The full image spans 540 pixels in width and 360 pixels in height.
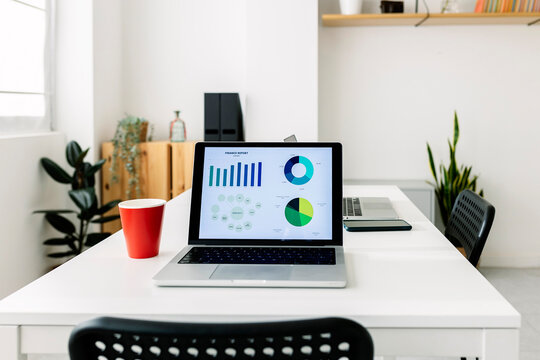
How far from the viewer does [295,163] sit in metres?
1.41

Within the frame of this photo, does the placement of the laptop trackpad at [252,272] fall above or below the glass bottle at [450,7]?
below

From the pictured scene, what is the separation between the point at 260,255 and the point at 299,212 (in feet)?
0.56

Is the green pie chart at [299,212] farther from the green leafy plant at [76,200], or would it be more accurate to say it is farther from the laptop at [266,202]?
the green leafy plant at [76,200]

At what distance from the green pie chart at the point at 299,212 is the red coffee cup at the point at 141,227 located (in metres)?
0.32

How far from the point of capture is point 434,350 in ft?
3.17

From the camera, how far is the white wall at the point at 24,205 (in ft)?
9.68

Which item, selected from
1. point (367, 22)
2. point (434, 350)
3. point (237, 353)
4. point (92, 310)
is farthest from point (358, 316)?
point (367, 22)

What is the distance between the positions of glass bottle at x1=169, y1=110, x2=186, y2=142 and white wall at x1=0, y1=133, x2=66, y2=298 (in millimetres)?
795

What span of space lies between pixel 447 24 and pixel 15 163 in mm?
3177

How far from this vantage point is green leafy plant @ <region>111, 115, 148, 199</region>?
3754mm

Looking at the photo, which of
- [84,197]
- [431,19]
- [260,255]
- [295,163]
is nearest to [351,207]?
[295,163]

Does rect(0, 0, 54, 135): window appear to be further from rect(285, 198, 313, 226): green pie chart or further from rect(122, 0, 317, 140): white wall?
rect(285, 198, 313, 226): green pie chart

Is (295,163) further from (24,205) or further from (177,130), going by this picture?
(177,130)

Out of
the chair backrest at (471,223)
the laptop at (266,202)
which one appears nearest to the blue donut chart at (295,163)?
the laptop at (266,202)
